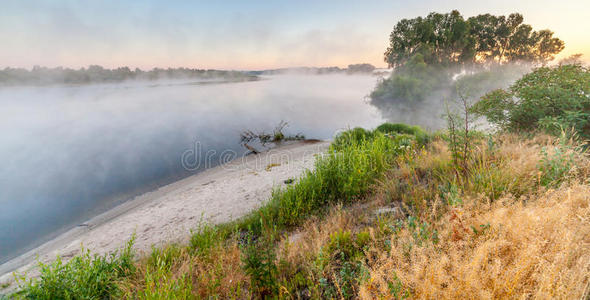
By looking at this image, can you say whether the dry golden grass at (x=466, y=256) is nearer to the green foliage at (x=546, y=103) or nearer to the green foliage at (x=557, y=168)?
the green foliage at (x=557, y=168)

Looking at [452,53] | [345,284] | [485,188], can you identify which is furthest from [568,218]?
[452,53]

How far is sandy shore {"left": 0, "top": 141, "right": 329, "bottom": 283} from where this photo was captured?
6.60m

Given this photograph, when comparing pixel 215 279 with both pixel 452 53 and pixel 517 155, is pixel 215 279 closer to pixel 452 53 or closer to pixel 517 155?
pixel 517 155

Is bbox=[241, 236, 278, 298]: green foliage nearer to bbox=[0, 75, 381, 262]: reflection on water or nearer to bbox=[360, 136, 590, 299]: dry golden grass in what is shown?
bbox=[360, 136, 590, 299]: dry golden grass

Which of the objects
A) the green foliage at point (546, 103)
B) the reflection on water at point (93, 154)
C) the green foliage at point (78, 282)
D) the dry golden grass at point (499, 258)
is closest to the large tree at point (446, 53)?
the reflection on water at point (93, 154)

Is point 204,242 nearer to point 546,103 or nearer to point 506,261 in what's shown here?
point 506,261

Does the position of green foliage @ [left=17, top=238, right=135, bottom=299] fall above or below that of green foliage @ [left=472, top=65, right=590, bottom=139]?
below

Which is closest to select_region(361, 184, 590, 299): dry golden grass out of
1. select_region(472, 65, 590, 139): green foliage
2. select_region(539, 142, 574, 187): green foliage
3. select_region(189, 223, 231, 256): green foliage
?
select_region(539, 142, 574, 187): green foliage

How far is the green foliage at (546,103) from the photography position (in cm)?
623

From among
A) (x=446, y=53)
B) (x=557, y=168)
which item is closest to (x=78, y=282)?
(x=557, y=168)

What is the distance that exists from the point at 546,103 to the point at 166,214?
12.9 m

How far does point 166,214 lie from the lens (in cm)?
835

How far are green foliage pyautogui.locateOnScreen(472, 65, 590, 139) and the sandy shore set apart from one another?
Result: 25.5ft

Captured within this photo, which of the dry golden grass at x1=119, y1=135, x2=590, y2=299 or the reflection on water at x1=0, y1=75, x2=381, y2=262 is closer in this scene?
the dry golden grass at x1=119, y1=135, x2=590, y2=299
